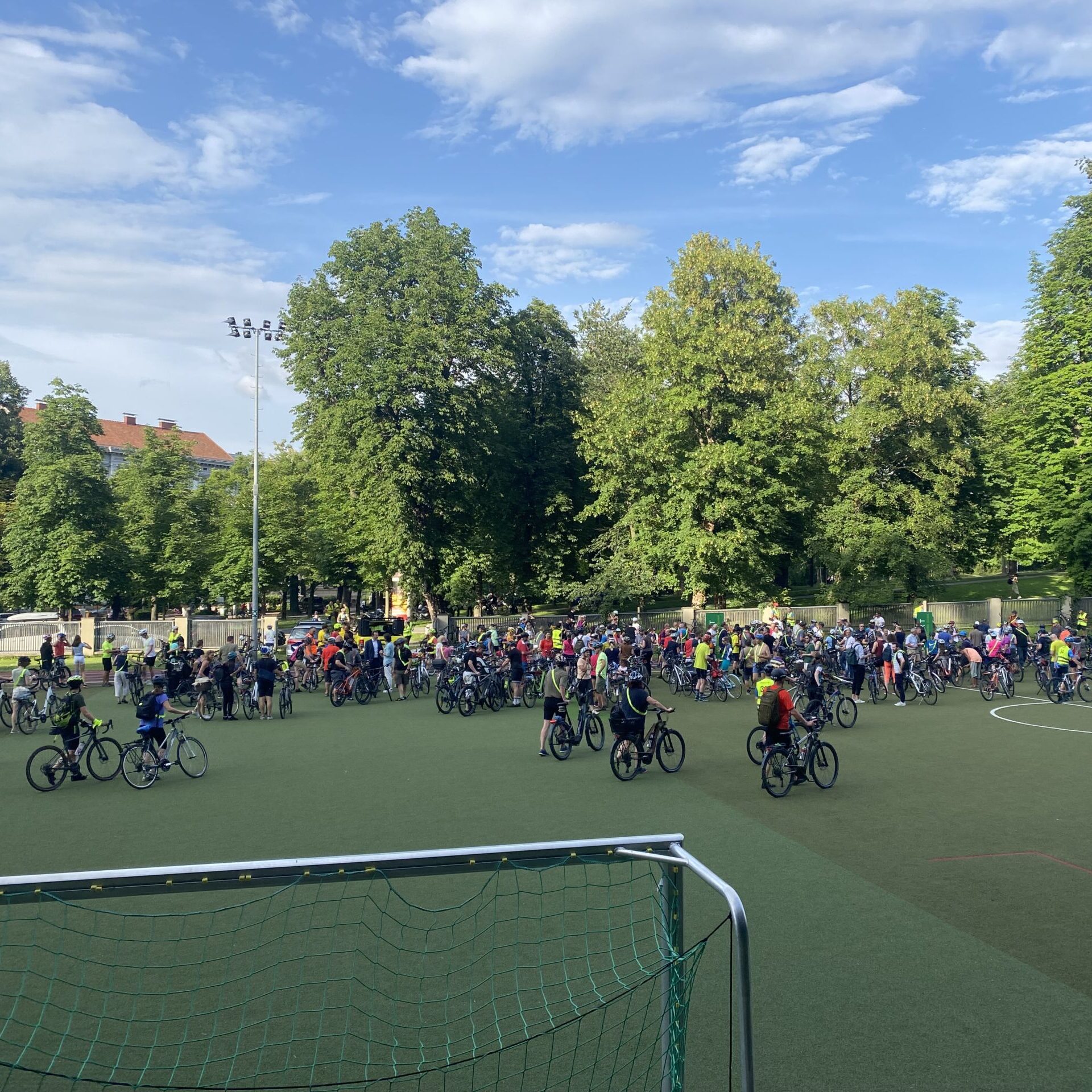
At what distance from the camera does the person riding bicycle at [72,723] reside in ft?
41.9

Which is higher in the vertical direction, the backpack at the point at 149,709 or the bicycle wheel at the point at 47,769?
the backpack at the point at 149,709

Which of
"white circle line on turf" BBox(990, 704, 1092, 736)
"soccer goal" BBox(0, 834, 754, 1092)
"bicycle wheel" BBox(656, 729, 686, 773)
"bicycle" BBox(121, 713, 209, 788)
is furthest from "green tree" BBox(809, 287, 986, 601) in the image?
"soccer goal" BBox(0, 834, 754, 1092)

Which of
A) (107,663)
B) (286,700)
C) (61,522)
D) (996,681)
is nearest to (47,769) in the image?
(286,700)

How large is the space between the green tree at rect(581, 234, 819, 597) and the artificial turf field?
728 inches

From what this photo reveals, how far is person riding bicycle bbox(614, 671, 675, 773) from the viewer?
42.1 ft

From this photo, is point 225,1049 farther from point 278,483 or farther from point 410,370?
point 278,483

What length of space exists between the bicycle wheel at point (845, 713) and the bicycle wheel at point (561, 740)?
5689mm

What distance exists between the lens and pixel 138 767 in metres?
12.9

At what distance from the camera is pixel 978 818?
10.5 metres

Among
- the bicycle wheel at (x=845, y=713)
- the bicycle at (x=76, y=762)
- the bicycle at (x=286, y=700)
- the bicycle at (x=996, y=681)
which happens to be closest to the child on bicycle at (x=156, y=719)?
the bicycle at (x=76, y=762)

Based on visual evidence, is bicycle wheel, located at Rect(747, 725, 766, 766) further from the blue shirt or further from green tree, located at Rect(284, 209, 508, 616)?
green tree, located at Rect(284, 209, 508, 616)

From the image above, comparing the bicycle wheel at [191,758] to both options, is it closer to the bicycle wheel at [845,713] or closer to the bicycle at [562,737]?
the bicycle at [562,737]

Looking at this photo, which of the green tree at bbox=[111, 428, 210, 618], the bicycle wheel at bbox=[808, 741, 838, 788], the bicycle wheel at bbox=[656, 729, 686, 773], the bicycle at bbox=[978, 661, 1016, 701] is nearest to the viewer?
the bicycle wheel at bbox=[808, 741, 838, 788]

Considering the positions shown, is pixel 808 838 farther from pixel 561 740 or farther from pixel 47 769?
pixel 47 769
